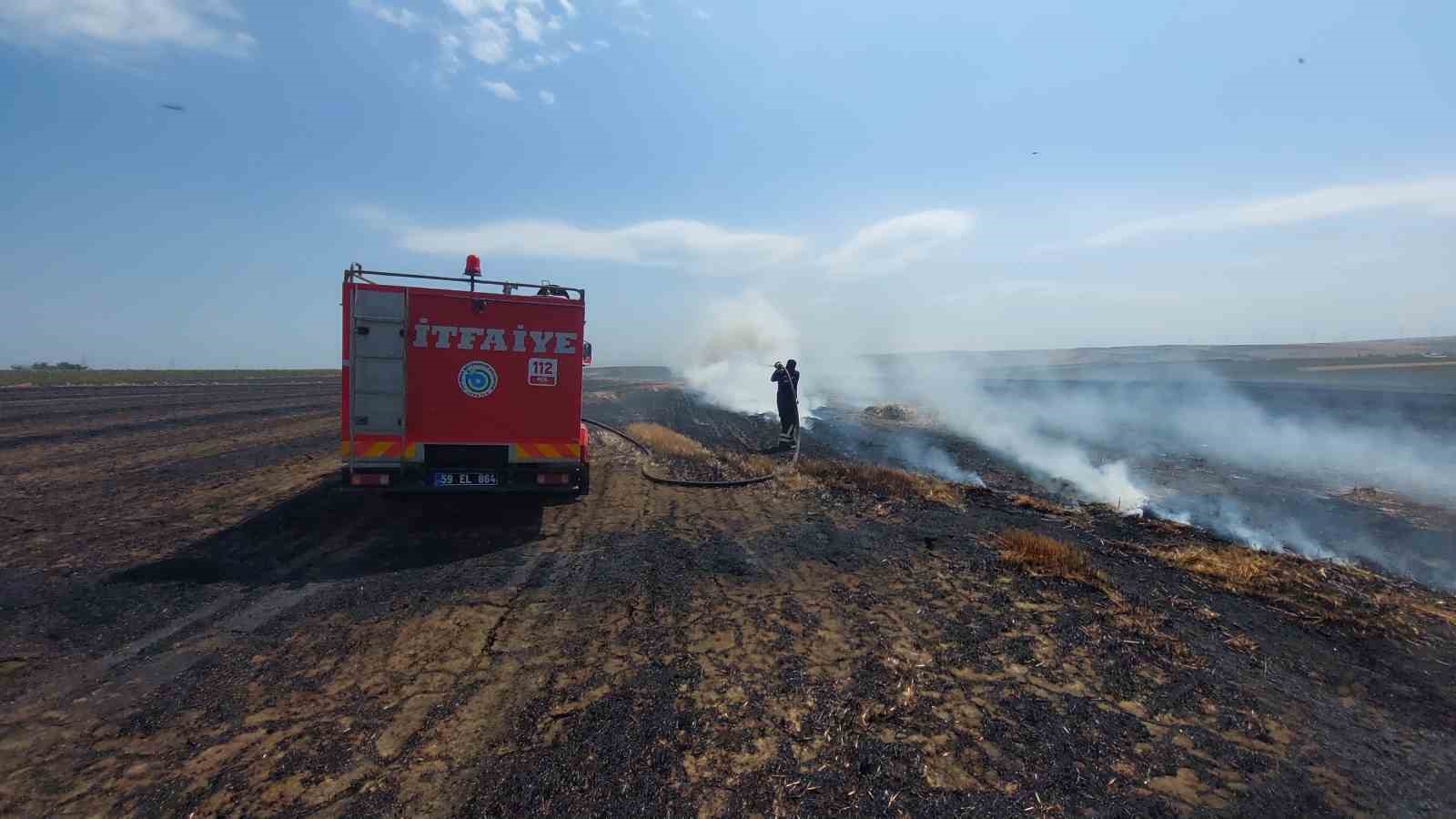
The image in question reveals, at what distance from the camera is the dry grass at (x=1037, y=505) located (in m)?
9.75

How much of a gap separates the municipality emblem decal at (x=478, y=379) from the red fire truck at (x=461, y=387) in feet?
0.04

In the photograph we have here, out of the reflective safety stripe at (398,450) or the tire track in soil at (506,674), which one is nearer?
the tire track in soil at (506,674)

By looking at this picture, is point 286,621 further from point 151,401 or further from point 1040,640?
point 151,401

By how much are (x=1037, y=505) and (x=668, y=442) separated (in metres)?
8.53

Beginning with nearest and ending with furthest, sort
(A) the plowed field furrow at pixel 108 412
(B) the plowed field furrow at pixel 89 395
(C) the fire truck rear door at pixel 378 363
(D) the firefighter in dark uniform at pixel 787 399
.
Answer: (C) the fire truck rear door at pixel 378 363
(A) the plowed field furrow at pixel 108 412
(D) the firefighter in dark uniform at pixel 787 399
(B) the plowed field furrow at pixel 89 395

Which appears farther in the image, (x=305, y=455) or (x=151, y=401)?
(x=151, y=401)

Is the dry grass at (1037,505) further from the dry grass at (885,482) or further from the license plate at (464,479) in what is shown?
the license plate at (464,479)

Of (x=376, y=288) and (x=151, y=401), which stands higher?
(x=376, y=288)

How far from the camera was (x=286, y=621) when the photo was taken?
505cm

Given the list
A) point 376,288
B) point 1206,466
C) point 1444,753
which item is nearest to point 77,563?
point 376,288

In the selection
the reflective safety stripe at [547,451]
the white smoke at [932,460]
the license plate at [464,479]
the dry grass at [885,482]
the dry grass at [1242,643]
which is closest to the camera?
the dry grass at [1242,643]

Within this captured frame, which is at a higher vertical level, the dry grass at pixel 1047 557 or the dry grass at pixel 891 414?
the dry grass at pixel 891 414

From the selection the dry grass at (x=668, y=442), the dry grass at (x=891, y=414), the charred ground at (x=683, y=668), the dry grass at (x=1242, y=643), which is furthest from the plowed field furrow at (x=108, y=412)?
the dry grass at (x=891, y=414)

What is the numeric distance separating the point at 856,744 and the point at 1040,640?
2.29 m
